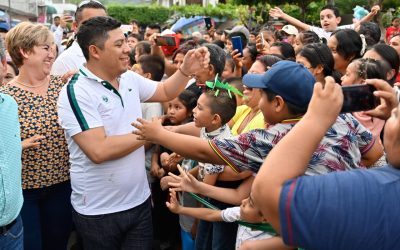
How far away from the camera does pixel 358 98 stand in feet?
5.34

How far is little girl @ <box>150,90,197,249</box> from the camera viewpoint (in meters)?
3.75

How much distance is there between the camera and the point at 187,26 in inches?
392

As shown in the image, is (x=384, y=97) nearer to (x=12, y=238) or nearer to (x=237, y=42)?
(x=12, y=238)

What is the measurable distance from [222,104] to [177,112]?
1.03 metres

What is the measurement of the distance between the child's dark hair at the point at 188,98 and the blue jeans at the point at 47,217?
1.24 meters

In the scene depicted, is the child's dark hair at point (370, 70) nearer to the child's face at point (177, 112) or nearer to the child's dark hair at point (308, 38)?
the child's face at point (177, 112)

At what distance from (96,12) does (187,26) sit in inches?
229

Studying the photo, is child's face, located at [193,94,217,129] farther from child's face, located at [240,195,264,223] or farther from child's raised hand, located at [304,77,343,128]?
child's raised hand, located at [304,77,343,128]

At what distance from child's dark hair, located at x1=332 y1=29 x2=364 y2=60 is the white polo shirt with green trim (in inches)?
89.8

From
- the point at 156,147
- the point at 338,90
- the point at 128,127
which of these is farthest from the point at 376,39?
the point at 338,90

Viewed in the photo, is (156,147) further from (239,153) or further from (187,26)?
(187,26)

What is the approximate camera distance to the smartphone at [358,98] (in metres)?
1.60

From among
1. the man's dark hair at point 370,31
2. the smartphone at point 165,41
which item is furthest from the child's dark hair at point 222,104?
the man's dark hair at point 370,31

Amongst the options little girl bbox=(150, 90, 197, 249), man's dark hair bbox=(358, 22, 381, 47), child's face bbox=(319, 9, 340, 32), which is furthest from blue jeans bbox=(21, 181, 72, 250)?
child's face bbox=(319, 9, 340, 32)
